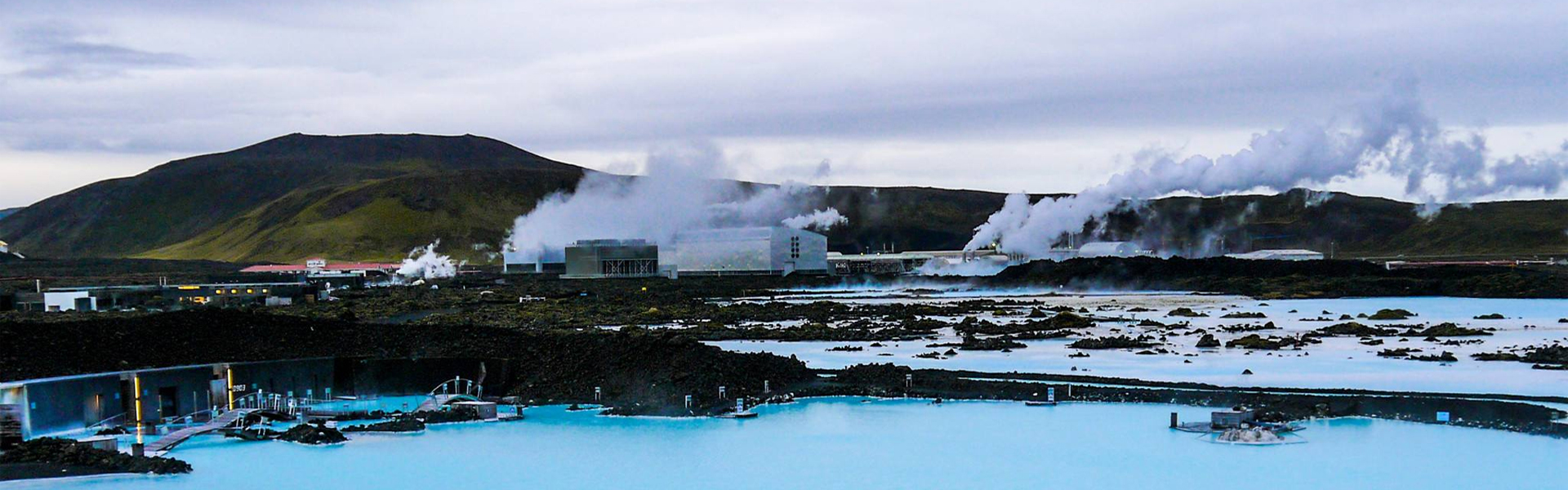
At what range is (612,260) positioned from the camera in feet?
351

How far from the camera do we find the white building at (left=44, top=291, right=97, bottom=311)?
154ft

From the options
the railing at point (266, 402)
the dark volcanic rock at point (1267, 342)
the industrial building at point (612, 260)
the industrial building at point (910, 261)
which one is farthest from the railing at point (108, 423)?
the industrial building at point (612, 260)

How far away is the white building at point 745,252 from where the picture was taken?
334 ft

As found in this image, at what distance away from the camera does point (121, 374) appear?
2388cm

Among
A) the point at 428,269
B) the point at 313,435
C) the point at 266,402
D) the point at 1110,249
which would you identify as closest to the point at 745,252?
the point at 1110,249

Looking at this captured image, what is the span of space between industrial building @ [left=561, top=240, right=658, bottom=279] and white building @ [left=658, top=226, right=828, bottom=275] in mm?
1370

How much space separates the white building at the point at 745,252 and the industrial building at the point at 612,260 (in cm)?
137

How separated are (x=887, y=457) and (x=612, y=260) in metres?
86.4

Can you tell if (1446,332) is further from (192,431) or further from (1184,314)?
(192,431)

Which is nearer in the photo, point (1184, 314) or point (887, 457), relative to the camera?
point (887, 457)

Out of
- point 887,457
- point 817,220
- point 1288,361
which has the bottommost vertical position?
point 887,457

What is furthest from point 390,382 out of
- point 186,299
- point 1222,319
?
point 1222,319

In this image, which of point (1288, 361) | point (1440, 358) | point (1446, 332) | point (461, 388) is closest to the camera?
point (461, 388)

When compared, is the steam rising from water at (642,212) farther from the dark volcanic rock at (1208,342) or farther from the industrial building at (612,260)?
the dark volcanic rock at (1208,342)
